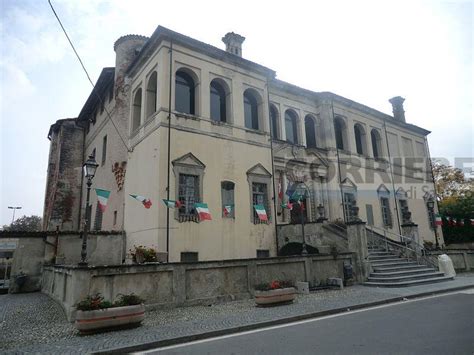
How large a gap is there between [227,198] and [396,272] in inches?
316

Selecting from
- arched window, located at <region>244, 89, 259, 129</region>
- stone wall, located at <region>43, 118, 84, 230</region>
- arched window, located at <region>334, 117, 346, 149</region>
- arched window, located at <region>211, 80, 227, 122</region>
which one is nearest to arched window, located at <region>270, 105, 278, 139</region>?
arched window, located at <region>244, 89, 259, 129</region>

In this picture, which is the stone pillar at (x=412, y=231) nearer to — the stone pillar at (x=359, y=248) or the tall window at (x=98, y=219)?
the stone pillar at (x=359, y=248)

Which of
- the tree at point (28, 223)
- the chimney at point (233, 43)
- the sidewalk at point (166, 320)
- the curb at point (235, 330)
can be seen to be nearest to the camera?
the curb at point (235, 330)

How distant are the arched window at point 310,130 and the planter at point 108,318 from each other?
57.6ft

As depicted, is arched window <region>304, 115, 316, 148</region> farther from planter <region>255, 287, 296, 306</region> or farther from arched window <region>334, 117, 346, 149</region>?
planter <region>255, 287, 296, 306</region>

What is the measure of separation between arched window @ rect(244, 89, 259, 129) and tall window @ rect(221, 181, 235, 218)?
414 cm

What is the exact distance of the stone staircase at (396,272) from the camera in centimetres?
1364

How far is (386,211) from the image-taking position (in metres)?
25.4

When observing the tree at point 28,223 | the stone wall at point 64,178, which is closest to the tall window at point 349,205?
the stone wall at point 64,178

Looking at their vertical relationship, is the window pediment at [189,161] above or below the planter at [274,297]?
above

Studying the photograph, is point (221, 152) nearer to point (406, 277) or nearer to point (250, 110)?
point (250, 110)

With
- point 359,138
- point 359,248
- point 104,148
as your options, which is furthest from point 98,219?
point 359,138

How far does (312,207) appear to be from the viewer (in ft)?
68.5

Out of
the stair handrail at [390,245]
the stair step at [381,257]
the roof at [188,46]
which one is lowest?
the stair step at [381,257]
